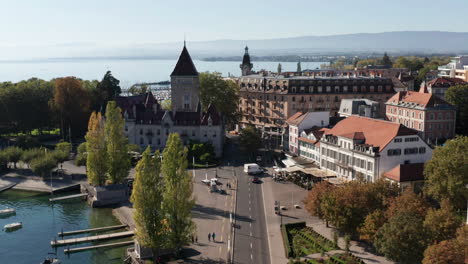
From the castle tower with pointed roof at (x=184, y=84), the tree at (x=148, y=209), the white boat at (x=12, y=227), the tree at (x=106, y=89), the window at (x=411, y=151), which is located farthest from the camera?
the tree at (x=106, y=89)

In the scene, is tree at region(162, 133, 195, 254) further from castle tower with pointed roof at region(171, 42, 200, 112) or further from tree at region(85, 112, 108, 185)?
castle tower with pointed roof at region(171, 42, 200, 112)

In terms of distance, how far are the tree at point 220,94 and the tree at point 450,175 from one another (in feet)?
188

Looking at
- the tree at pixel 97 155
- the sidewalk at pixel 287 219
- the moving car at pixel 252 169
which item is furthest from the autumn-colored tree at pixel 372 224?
the tree at pixel 97 155

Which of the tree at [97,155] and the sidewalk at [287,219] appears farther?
the tree at [97,155]

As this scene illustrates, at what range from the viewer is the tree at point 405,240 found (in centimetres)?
3825

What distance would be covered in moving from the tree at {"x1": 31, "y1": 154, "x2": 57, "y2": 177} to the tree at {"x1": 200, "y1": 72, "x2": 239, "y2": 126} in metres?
38.8

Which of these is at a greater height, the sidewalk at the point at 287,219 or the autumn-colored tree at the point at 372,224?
the autumn-colored tree at the point at 372,224

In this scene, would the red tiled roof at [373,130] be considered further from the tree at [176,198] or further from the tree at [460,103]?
the tree at [176,198]

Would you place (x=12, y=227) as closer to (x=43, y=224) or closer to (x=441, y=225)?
(x=43, y=224)

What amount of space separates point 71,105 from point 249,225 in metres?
61.6

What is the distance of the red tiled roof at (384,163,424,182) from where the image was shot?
2253 inches

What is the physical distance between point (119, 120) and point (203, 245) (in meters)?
24.8

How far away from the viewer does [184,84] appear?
96625 millimetres

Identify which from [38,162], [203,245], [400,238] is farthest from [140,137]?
[400,238]
